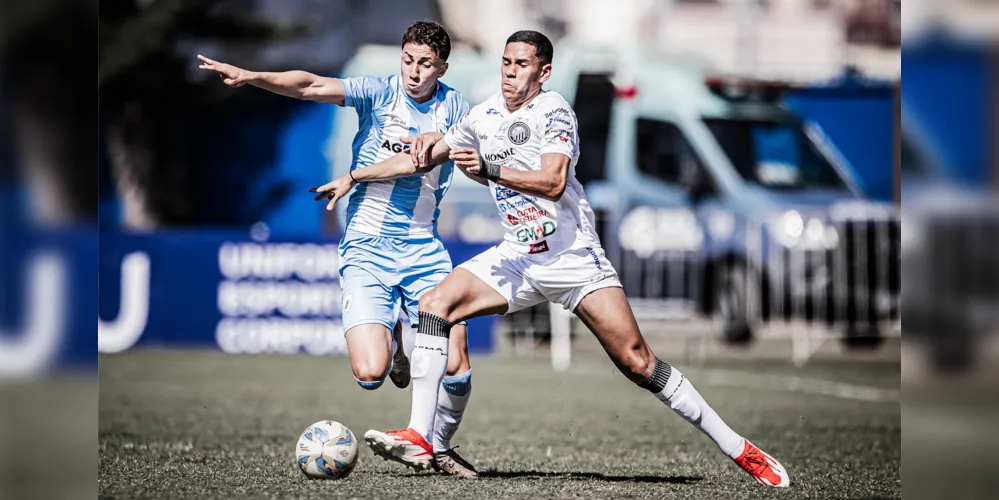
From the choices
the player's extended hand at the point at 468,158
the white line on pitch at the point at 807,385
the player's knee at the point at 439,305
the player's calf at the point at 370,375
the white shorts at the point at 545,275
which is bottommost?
the white line on pitch at the point at 807,385

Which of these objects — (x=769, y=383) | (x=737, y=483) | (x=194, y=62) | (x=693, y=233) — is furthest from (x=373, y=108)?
(x=194, y=62)

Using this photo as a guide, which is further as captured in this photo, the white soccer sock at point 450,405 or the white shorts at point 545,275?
the white soccer sock at point 450,405

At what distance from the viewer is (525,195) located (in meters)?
6.18

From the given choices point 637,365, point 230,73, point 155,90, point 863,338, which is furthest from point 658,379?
point 155,90

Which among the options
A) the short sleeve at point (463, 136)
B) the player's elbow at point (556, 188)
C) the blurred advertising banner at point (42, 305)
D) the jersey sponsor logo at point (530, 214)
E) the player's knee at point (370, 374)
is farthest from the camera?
the player's knee at point (370, 374)

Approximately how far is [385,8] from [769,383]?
10.1m

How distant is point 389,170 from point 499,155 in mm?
671

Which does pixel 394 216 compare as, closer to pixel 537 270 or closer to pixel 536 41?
pixel 537 270

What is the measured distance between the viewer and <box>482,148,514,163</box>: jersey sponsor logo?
20.6 ft

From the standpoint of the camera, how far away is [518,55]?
20.2 feet

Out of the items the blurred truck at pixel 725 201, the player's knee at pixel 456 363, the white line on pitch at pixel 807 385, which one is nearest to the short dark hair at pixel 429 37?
the player's knee at pixel 456 363

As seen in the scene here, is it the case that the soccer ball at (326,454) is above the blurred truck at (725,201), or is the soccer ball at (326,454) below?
below

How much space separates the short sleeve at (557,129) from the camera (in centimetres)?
601

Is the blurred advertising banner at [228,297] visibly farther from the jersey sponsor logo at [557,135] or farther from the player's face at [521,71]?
the jersey sponsor logo at [557,135]
